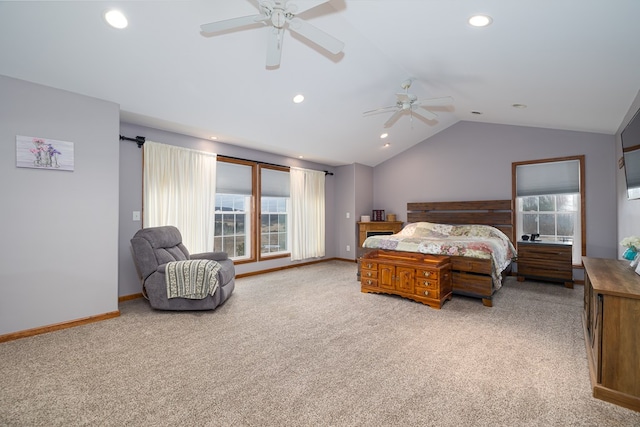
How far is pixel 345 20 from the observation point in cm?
286

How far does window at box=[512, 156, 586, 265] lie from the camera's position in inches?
193

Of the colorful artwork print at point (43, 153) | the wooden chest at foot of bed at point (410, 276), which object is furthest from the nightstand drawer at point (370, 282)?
the colorful artwork print at point (43, 153)

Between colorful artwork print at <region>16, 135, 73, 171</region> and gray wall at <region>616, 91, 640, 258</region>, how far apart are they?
5899 mm

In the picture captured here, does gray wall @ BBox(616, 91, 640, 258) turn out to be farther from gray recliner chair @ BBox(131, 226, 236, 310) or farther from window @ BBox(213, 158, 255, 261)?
window @ BBox(213, 158, 255, 261)

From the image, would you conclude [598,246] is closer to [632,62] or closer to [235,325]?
[632,62]

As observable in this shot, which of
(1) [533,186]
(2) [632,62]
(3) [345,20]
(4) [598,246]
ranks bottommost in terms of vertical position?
(4) [598,246]

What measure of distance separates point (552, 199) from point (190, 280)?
5.99m

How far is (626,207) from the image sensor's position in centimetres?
374

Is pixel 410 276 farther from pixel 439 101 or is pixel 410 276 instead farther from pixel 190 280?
pixel 190 280

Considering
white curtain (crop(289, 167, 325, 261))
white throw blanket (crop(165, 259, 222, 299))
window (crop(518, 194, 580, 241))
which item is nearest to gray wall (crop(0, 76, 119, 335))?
white throw blanket (crop(165, 259, 222, 299))

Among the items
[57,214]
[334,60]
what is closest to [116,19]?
[57,214]

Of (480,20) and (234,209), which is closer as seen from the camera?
(480,20)

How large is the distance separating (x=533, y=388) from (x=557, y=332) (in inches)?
51.6

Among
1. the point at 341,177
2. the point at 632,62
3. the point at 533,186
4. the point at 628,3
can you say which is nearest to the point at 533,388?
the point at 628,3
